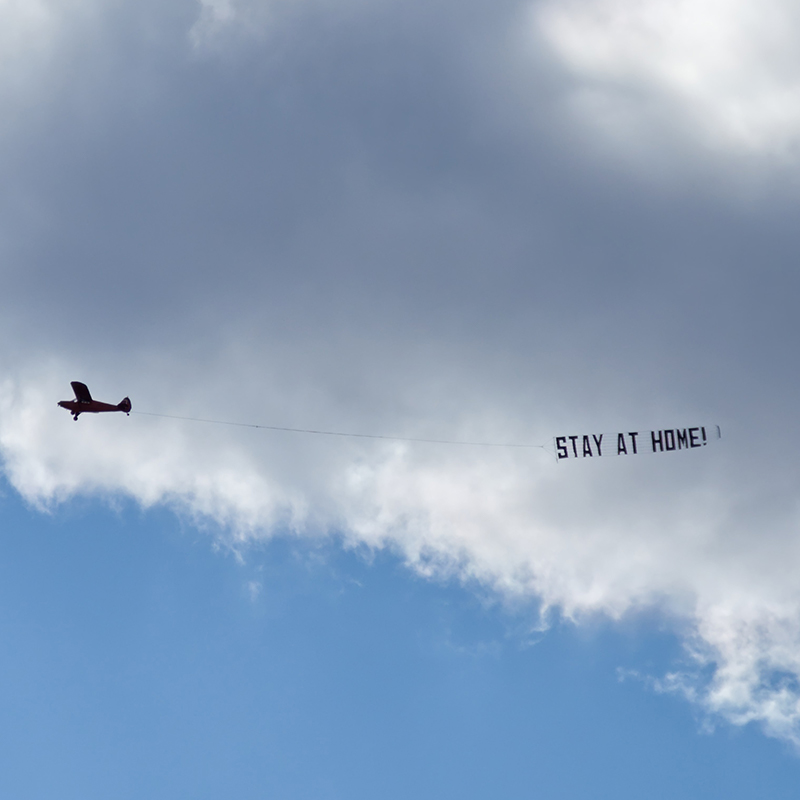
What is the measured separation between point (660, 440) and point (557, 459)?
19.0 metres

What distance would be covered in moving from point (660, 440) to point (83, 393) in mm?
90293

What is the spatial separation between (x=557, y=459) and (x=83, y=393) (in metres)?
72.8

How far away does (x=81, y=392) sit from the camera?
475ft

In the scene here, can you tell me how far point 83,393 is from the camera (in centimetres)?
14525

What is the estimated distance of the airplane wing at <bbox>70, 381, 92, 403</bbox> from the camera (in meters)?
143

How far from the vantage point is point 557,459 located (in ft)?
477

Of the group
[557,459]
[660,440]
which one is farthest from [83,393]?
[660,440]

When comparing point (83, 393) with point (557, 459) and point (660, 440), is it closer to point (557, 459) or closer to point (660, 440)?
point (557, 459)

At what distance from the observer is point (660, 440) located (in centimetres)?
15225

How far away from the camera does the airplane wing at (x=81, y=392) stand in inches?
5645
